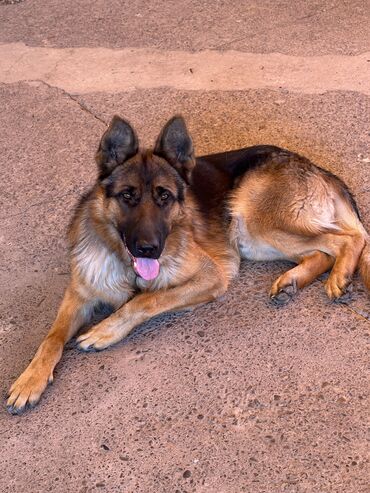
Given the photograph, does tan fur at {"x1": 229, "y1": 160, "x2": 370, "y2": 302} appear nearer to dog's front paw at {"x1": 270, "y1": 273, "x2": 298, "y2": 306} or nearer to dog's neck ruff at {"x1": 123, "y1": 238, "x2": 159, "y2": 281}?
dog's front paw at {"x1": 270, "y1": 273, "x2": 298, "y2": 306}

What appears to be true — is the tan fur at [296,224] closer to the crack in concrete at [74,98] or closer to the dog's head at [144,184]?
the dog's head at [144,184]

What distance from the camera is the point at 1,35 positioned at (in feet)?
26.0

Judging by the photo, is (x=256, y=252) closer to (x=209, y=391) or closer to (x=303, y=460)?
(x=209, y=391)

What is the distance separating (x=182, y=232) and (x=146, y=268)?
0.34 metres

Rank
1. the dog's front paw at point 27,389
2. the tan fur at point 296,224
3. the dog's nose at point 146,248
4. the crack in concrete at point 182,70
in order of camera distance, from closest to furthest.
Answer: the dog's front paw at point 27,389, the dog's nose at point 146,248, the tan fur at point 296,224, the crack in concrete at point 182,70

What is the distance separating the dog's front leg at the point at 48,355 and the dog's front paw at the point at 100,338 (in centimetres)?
12

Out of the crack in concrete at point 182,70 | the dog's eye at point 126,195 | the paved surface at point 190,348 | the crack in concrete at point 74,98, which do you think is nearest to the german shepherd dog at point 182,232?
the dog's eye at point 126,195

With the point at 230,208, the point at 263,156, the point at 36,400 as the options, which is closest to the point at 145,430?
the point at 36,400

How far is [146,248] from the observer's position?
360cm

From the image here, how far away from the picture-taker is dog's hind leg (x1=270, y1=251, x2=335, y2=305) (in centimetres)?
400

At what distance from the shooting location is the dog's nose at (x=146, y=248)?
3.59 meters

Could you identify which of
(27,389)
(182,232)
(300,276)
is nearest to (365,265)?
(300,276)

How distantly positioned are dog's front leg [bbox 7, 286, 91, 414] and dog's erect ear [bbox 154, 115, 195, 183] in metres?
1.01

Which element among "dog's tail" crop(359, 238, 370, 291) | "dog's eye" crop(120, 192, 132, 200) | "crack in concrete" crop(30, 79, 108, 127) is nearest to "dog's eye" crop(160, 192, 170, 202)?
"dog's eye" crop(120, 192, 132, 200)
